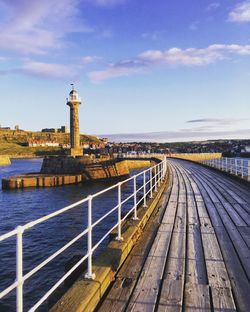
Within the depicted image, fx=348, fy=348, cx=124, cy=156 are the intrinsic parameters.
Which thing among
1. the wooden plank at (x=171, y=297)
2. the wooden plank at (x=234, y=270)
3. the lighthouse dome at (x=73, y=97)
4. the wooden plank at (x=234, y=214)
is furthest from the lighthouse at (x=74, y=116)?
the wooden plank at (x=171, y=297)

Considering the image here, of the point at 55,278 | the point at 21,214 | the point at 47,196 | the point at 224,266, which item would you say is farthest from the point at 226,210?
the point at 47,196

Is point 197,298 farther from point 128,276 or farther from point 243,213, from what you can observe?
point 243,213

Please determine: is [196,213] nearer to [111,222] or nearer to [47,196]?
[111,222]

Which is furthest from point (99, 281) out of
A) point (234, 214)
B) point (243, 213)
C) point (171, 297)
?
point (243, 213)

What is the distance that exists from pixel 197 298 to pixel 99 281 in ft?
3.80

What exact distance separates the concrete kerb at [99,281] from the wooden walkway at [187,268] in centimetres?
11

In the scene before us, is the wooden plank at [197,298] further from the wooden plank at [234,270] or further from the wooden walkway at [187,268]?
the wooden plank at [234,270]

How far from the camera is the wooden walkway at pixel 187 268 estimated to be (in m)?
3.88

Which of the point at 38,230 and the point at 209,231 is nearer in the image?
the point at 209,231

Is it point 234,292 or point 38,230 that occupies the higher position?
point 234,292

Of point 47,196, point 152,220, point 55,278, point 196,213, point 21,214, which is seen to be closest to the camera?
point 152,220

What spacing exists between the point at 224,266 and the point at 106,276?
1.81 m

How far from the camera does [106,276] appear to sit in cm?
441

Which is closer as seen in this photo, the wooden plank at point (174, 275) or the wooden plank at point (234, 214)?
the wooden plank at point (174, 275)
